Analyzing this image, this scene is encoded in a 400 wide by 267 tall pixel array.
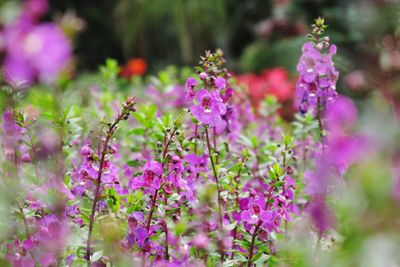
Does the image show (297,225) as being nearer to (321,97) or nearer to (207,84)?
(321,97)

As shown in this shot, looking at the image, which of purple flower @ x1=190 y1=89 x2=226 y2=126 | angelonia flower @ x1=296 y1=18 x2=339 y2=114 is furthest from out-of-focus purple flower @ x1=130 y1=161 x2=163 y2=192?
angelonia flower @ x1=296 y1=18 x2=339 y2=114

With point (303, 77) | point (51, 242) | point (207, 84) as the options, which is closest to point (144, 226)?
point (51, 242)

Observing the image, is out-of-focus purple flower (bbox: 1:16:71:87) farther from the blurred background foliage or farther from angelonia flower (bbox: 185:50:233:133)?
the blurred background foliage

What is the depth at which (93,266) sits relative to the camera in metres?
1.63

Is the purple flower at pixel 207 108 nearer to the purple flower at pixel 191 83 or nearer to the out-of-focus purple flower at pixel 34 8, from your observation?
the purple flower at pixel 191 83

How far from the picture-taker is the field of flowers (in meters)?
0.80

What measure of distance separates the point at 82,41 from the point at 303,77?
45.4ft

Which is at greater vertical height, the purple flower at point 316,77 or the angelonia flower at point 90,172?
the purple flower at point 316,77

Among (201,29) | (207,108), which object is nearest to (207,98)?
(207,108)

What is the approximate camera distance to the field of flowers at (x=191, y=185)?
31.5 inches

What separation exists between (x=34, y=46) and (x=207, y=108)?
3.27 feet

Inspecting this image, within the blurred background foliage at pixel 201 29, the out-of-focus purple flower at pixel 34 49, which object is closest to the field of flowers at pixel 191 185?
the out-of-focus purple flower at pixel 34 49

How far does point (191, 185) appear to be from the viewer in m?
1.82

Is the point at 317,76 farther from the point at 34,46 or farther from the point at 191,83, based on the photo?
the point at 34,46
